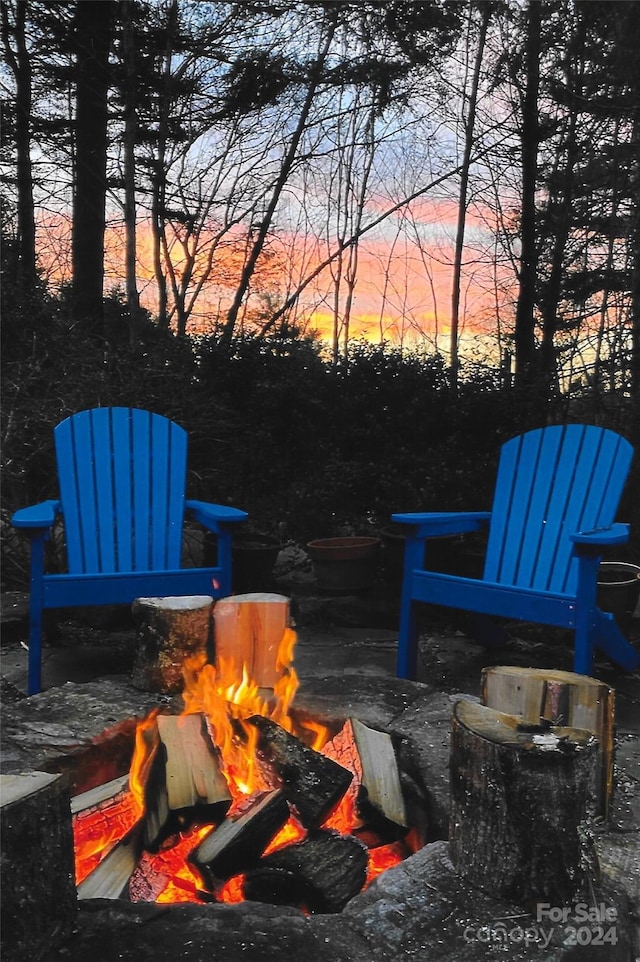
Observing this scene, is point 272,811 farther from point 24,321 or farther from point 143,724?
point 24,321

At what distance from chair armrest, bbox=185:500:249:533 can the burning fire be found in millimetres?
659

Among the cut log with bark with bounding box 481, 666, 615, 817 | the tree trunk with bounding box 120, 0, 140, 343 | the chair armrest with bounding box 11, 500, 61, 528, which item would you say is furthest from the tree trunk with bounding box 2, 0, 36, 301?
the cut log with bark with bounding box 481, 666, 615, 817

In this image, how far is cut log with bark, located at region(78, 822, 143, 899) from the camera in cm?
129

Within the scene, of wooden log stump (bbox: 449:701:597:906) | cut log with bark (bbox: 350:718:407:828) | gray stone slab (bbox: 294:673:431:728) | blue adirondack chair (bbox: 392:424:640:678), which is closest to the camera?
wooden log stump (bbox: 449:701:597:906)

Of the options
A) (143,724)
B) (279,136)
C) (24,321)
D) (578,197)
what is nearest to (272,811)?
(143,724)

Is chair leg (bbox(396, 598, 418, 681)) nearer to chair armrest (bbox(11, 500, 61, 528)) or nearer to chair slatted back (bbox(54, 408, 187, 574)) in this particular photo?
chair slatted back (bbox(54, 408, 187, 574))

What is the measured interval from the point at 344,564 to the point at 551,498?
3.49 ft

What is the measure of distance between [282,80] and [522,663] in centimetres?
369

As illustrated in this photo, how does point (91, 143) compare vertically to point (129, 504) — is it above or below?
above

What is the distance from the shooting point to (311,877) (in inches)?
52.2

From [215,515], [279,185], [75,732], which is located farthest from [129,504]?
[279,185]

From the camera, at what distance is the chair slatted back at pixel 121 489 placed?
8.95 ft

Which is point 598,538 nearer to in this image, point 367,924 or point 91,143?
point 367,924

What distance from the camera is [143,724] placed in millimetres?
1751
